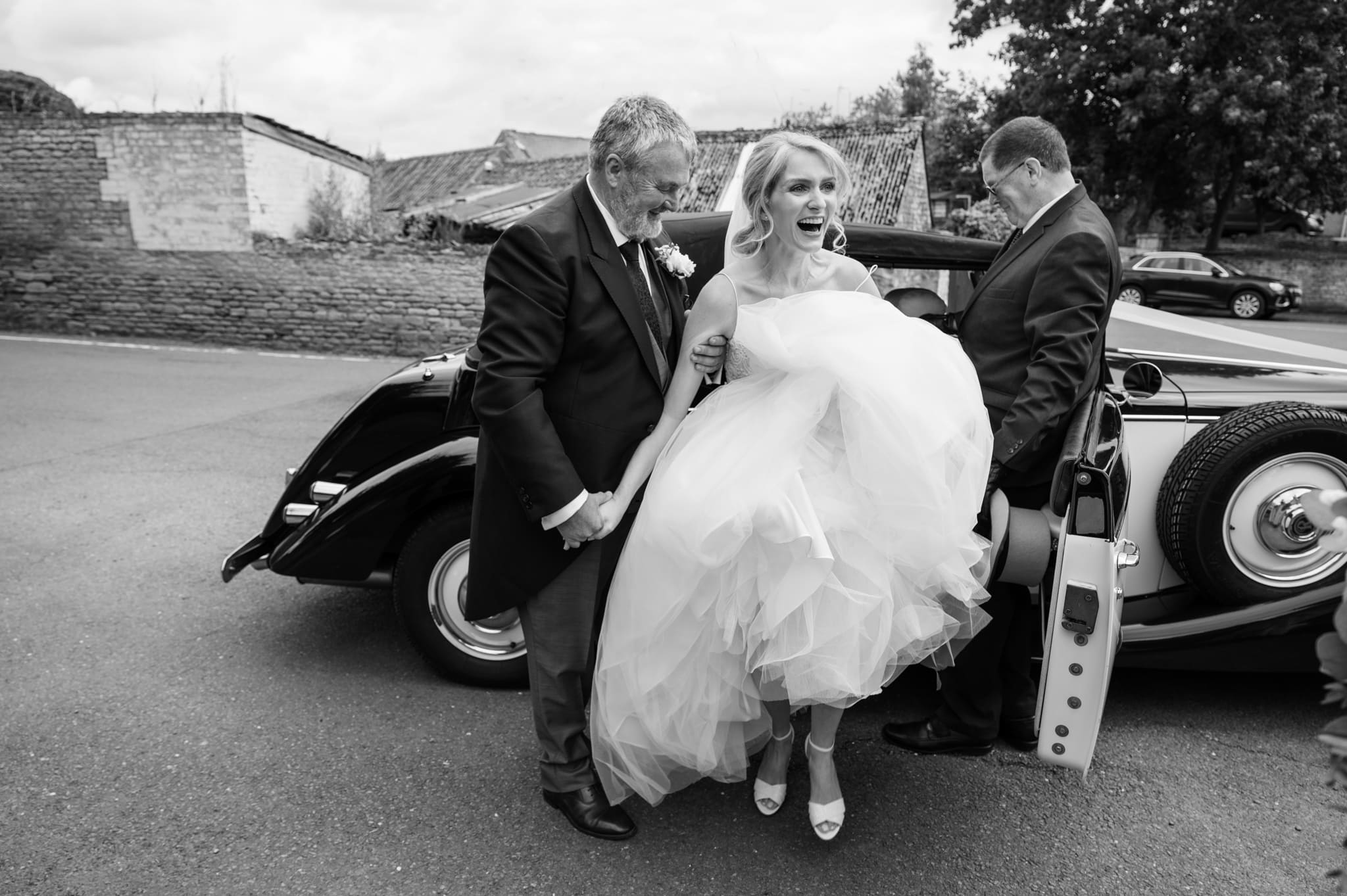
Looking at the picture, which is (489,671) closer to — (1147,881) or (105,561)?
(1147,881)

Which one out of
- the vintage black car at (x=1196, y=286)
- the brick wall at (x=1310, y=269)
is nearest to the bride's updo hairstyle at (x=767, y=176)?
the vintage black car at (x=1196, y=286)

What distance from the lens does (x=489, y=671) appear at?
328 cm

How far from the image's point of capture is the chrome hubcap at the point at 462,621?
322 centimetres

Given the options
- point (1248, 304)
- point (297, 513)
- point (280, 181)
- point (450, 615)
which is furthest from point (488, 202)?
point (1248, 304)

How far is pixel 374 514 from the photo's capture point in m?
3.15

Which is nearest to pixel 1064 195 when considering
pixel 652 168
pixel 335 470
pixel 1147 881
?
pixel 652 168

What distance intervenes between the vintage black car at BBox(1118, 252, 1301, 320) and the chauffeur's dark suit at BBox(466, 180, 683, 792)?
20.3 m

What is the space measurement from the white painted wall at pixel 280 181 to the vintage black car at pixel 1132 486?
1160 cm

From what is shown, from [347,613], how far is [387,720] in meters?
0.98

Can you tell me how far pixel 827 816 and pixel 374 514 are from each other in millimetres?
1828

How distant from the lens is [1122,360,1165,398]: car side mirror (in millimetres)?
2906

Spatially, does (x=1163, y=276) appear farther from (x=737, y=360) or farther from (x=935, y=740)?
(x=737, y=360)

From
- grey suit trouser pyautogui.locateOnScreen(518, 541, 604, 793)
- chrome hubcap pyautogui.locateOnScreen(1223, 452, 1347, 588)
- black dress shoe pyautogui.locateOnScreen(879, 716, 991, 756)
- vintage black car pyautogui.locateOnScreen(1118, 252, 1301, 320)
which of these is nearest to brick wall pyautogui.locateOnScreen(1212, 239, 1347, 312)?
vintage black car pyautogui.locateOnScreen(1118, 252, 1301, 320)

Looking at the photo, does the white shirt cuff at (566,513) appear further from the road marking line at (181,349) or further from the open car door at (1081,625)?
the road marking line at (181,349)
